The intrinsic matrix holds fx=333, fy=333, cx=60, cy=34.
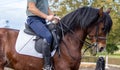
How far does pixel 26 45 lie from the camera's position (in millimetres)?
6375

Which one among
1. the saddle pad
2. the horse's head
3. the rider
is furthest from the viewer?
the saddle pad

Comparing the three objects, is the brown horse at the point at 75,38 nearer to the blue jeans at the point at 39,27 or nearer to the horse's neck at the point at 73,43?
the horse's neck at the point at 73,43

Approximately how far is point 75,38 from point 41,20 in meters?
0.76

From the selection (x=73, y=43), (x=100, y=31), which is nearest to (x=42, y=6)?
(x=73, y=43)

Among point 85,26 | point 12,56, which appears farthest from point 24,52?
point 85,26

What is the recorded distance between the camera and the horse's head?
598 cm

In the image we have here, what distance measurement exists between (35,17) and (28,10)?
0.19 metres

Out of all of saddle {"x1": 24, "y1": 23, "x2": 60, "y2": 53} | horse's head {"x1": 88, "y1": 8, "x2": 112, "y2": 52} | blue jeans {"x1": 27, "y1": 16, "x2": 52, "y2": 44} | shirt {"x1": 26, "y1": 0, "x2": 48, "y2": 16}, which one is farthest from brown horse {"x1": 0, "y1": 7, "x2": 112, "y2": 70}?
shirt {"x1": 26, "y1": 0, "x2": 48, "y2": 16}

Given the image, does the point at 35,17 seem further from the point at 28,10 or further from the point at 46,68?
the point at 46,68

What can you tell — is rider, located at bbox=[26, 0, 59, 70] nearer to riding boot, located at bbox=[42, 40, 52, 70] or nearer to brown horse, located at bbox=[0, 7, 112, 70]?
riding boot, located at bbox=[42, 40, 52, 70]

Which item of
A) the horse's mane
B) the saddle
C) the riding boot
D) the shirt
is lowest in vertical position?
the riding boot

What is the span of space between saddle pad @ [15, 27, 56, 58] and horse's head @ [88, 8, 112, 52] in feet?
3.45

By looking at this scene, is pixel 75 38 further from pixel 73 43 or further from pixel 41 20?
pixel 41 20

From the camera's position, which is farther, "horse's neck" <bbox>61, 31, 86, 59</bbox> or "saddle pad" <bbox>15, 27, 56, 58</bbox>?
"saddle pad" <bbox>15, 27, 56, 58</bbox>
